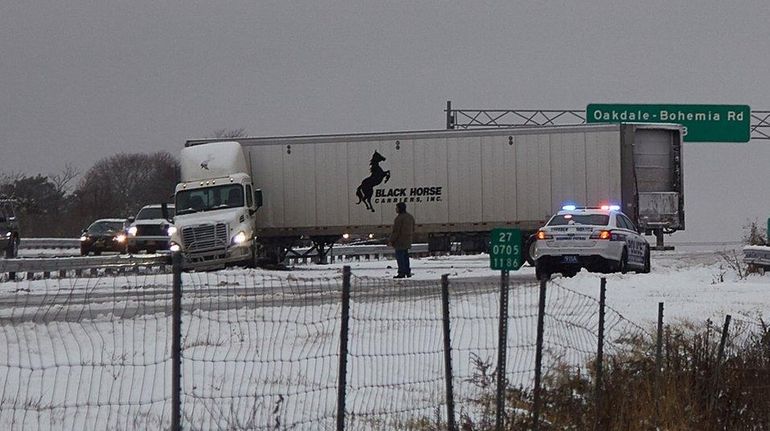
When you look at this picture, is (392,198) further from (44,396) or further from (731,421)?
(44,396)

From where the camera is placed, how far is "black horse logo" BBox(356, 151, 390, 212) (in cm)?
3872

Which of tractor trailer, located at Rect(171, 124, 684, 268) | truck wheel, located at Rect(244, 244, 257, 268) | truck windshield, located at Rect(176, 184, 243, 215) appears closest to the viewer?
truck windshield, located at Rect(176, 184, 243, 215)

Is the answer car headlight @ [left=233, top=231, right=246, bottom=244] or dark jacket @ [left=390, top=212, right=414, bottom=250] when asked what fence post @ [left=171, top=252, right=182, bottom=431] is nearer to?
dark jacket @ [left=390, top=212, right=414, bottom=250]

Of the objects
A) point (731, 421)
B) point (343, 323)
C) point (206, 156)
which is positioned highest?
point (206, 156)

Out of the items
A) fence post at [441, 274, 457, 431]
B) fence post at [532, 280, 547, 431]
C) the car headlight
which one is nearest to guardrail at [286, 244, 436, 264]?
the car headlight

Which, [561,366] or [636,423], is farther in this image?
[561,366]

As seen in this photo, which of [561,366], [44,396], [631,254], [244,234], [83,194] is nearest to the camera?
[44,396]

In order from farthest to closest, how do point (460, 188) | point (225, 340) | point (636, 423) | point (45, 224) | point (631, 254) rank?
point (45, 224) → point (460, 188) → point (631, 254) → point (225, 340) → point (636, 423)

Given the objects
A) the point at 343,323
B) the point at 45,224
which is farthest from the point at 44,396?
the point at 45,224

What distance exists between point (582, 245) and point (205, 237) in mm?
11434

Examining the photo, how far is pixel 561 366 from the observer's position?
38.0 ft

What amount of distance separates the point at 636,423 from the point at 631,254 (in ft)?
58.2

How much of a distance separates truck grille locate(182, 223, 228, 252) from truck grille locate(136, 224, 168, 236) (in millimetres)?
7231

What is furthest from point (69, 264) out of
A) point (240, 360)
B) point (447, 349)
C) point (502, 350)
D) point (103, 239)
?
point (240, 360)
